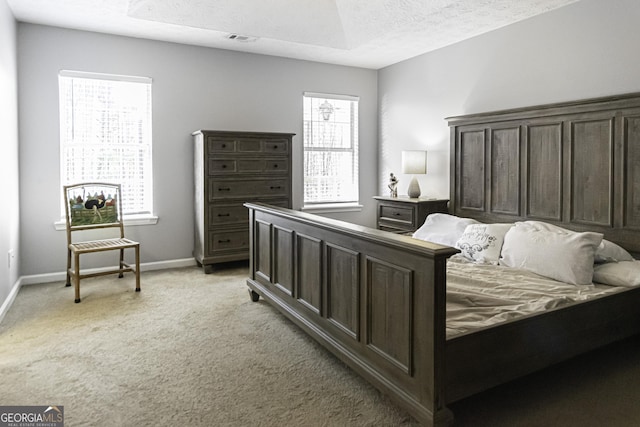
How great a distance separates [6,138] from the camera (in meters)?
3.63

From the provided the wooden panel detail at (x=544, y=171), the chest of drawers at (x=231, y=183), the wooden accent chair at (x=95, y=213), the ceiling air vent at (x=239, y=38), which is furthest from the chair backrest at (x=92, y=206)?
the wooden panel detail at (x=544, y=171)

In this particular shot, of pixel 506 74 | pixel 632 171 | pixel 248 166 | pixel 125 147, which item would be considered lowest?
pixel 632 171

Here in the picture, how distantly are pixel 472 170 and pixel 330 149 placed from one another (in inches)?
81.4

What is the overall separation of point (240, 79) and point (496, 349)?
4.33 metres

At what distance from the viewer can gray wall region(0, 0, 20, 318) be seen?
136 inches

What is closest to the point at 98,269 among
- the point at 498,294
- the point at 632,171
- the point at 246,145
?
the point at 246,145

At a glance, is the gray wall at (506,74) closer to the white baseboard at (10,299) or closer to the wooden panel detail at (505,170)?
the wooden panel detail at (505,170)

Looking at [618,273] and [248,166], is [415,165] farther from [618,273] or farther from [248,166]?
[618,273]

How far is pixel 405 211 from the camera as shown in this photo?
15.9 feet

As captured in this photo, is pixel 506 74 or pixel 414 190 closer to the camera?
pixel 506 74

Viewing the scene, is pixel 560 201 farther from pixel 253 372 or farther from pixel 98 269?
pixel 98 269

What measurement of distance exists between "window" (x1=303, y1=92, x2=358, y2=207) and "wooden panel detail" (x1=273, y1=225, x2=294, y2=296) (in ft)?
8.23

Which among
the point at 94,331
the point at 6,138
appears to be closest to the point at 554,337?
the point at 94,331

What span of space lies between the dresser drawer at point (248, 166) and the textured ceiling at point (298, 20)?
1.31 meters
